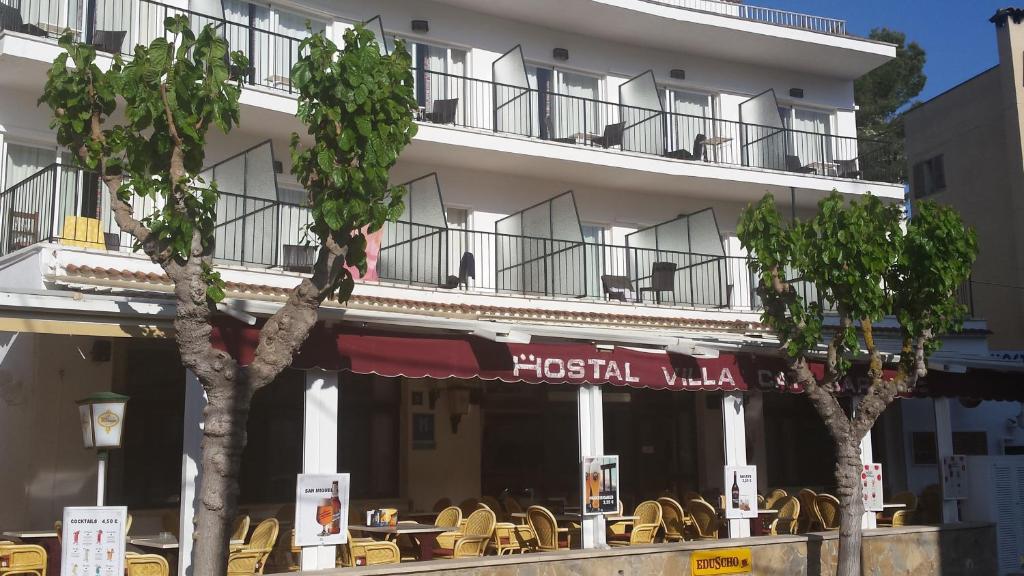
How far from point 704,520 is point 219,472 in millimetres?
8561

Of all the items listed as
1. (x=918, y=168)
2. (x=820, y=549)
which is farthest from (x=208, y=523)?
(x=918, y=168)

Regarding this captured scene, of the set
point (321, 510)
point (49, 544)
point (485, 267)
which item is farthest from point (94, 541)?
point (485, 267)

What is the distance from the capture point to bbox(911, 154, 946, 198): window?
30.7 metres

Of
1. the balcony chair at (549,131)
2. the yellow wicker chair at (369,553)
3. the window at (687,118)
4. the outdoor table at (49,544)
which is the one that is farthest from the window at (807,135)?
the outdoor table at (49,544)

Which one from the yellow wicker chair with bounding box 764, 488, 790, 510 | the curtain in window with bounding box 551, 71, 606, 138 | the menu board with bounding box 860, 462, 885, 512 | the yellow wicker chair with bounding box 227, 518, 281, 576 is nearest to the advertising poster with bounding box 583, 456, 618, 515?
the yellow wicker chair with bounding box 227, 518, 281, 576

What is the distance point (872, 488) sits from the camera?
52.4 ft

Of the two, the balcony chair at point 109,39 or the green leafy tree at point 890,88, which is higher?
the green leafy tree at point 890,88

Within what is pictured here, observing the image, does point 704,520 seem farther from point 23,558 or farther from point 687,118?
point 687,118

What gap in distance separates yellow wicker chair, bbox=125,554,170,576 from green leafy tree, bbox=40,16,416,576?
2.37 m

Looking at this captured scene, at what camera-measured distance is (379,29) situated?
1759cm

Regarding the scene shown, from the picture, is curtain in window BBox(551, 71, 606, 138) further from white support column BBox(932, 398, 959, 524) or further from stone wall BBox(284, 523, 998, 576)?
stone wall BBox(284, 523, 998, 576)

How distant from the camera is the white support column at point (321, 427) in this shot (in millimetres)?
11695

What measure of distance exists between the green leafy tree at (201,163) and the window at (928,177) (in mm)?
24624

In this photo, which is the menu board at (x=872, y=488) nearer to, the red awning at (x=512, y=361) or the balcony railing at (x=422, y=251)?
the red awning at (x=512, y=361)
